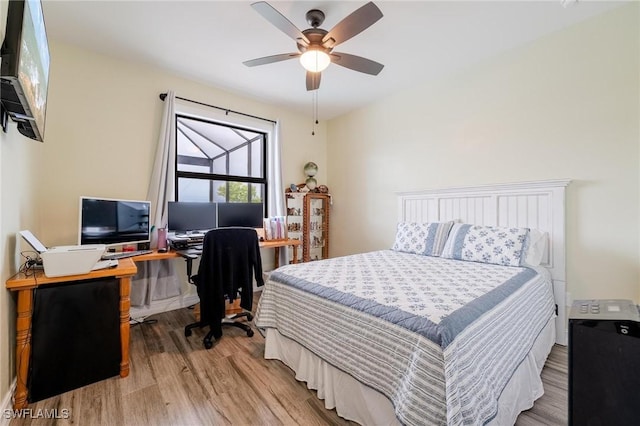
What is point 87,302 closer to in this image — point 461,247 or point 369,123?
point 461,247

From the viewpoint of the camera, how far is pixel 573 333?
0.92 m

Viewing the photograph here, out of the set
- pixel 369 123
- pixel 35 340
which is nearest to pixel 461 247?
pixel 369 123

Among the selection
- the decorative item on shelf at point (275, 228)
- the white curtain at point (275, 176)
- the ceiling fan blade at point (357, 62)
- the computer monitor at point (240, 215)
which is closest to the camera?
the ceiling fan blade at point (357, 62)

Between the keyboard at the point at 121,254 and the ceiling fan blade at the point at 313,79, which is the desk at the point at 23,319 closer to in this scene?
the keyboard at the point at 121,254

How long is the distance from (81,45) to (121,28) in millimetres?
600

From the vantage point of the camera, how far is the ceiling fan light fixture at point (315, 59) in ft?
6.81

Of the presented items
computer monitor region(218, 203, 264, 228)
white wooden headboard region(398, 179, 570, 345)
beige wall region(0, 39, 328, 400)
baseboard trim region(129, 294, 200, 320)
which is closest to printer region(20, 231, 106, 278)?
beige wall region(0, 39, 328, 400)

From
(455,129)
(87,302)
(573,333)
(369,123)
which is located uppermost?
(369,123)

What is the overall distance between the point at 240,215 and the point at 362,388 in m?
2.49

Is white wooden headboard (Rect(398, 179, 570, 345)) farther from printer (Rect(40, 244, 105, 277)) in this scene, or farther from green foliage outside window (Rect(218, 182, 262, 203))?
printer (Rect(40, 244, 105, 277))

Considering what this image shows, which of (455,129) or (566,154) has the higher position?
(455,129)

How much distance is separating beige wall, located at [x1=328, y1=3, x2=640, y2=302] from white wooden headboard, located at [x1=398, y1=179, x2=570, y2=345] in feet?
0.31

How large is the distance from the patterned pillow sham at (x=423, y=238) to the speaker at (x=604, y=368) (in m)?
1.74

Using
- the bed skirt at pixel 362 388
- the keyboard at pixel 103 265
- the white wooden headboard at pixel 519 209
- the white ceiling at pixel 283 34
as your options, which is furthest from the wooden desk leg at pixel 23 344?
the white wooden headboard at pixel 519 209
